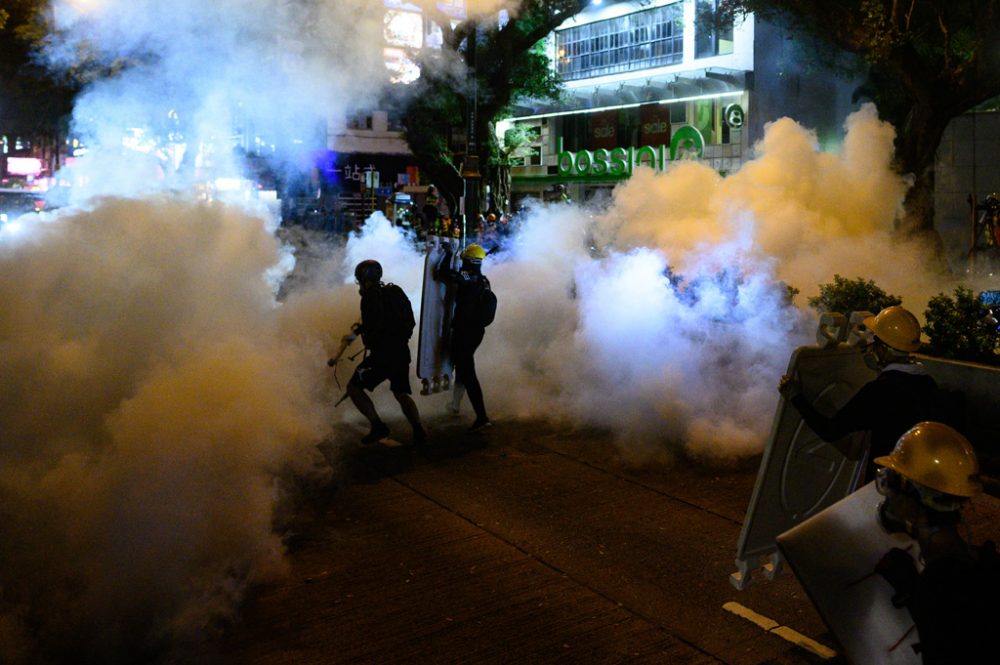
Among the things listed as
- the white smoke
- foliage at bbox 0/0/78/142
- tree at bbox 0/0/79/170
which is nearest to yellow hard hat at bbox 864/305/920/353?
the white smoke

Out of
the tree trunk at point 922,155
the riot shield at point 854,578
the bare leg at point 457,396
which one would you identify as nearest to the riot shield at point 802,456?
the riot shield at point 854,578

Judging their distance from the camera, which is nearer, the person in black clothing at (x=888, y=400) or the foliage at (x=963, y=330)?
the person in black clothing at (x=888, y=400)

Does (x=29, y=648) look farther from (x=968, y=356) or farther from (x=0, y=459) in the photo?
(x=968, y=356)

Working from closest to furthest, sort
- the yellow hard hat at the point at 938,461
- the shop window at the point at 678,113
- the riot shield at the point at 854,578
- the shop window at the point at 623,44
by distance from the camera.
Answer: the yellow hard hat at the point at 938,461
the riot shield at the point at 854,578
the shop window at the point at 623,44
the shop window at the point at 678,113

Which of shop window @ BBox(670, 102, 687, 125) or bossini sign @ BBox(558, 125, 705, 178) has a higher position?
shop window @ BBox(670, 102, 687, 125)

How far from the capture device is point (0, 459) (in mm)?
4680

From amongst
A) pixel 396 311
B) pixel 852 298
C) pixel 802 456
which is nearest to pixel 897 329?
pixel 802 456

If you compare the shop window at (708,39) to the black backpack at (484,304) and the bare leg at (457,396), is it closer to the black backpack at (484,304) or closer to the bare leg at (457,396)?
the black backpack at (484,304)

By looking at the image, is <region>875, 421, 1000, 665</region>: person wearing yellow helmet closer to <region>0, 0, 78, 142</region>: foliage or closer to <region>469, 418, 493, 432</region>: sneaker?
<region>469, 418, 493, 432</region>: sneaker

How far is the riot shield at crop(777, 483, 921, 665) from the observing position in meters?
2.67

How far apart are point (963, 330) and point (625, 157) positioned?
63.3 feet

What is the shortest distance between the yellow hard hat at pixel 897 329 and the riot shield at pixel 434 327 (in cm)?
482

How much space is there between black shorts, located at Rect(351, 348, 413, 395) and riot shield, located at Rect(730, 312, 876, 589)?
3.96 meters

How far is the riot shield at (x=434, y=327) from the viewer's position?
8180 millimetres
